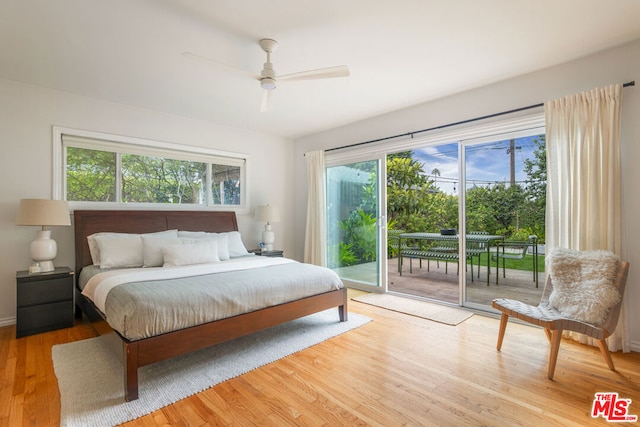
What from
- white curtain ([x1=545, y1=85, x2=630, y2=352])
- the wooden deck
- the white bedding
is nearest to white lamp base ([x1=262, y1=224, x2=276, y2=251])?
the wooden deck

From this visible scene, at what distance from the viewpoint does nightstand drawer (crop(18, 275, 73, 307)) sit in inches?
115

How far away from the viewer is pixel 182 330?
2152 millimetres

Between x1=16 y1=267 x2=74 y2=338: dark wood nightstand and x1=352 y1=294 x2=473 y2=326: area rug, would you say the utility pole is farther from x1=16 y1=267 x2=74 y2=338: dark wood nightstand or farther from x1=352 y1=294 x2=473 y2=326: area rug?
x1=16 y1=267 x2=74 y2=338: dark wood nightstand

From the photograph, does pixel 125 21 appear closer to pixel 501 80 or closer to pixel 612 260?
pixel 501 80

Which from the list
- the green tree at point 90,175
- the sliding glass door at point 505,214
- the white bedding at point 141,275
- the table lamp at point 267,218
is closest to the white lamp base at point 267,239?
the table lamp at point 267,218

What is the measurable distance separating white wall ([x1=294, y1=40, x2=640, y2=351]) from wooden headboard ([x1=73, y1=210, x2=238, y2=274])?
277 centimetres

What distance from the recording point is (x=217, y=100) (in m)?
3.81

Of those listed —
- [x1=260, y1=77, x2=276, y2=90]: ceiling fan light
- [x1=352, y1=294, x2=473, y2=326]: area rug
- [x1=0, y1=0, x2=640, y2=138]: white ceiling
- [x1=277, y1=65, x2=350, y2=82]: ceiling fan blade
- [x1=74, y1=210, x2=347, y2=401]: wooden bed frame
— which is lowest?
[x1=352, y1=294, x2=473, y2=326]: area rug

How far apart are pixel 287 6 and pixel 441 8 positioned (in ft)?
3.45

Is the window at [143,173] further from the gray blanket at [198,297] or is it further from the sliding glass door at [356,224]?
the gray blanket at [198,297]

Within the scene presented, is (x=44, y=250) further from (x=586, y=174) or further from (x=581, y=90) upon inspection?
(x=581, y=90)

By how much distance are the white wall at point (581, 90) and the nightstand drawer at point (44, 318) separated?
4282 mm

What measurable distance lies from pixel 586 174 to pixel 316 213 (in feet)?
11.2

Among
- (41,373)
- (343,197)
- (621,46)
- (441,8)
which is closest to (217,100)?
(343,197)
